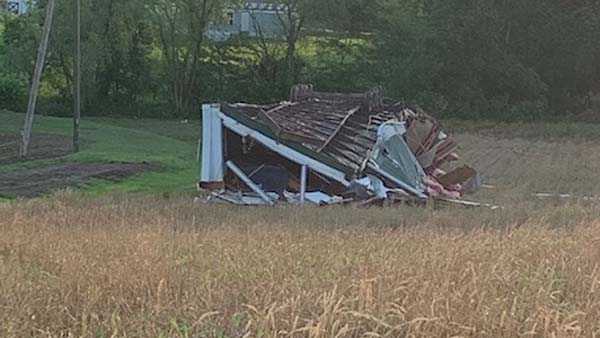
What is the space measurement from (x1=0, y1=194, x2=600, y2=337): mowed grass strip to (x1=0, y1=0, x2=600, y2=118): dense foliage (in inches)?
1159

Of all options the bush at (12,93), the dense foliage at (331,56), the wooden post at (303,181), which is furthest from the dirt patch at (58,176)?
the bush at (12,93)

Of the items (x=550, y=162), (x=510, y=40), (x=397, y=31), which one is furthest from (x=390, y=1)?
(x=550, y=162)

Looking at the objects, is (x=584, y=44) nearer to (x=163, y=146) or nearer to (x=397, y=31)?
(x=397, y=31)

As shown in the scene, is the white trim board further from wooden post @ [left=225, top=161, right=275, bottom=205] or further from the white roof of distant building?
the white roof of distant building

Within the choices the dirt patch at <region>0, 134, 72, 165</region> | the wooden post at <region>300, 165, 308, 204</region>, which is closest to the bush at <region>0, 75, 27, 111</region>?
the dirt patch at <region>0, 134, 72, 165</region>

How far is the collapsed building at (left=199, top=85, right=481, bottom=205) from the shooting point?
1562 cm

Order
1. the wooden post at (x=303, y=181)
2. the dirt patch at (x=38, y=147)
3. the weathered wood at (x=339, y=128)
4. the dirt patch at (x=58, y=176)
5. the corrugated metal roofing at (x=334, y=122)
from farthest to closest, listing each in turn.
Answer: the dirt patch at (x=38, y=147) < the weathered wood at (x=339, y=128) < the dirt patch at (x=58, y=176) < the corrugated metal roofing at (x=334, y=122) < the wooden post at (x=303, y=181)

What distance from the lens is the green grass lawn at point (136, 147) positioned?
1835cm

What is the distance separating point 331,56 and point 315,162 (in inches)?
921

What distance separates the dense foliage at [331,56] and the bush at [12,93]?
46 mm

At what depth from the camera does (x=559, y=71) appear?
3584 centimetres

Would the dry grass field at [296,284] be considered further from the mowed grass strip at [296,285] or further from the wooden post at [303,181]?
the wooden post at [303,181]

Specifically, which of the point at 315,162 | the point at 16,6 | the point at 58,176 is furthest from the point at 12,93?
the point at 315,162

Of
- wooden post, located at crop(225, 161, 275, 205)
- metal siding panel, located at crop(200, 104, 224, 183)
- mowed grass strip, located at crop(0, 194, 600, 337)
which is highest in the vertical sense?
mowed grass strip, located at crop(0, 194, 600, 337)
